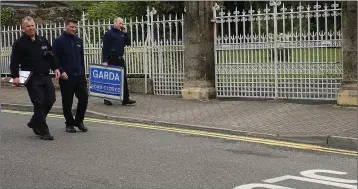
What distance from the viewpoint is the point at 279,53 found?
11.4 meters

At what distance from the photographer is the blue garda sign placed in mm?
11055

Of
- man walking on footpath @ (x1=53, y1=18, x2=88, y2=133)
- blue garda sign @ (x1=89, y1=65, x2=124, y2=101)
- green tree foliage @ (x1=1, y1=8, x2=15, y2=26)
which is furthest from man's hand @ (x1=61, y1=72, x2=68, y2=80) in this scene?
green tree foliage @ (x1=1, y1=8, x2=15, y2=26)

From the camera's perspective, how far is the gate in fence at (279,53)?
35.3 feet

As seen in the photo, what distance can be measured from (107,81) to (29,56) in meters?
3.28

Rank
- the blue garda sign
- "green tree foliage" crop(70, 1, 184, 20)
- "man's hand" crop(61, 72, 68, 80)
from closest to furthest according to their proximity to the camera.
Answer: "man's hand" crop(61, 72, 68, 80), the blue garda sign, "green tree foliage" crop(70, 1, 184, 20)

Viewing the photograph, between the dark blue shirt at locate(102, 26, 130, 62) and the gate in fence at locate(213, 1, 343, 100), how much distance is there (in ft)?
7.51

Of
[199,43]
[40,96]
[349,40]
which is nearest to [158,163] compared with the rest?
[40,96]

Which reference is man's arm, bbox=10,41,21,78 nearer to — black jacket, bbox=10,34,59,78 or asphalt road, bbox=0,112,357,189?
black jacket, bbox=10,34,59,78

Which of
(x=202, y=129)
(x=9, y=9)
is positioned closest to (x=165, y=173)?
(x=202, y=129)

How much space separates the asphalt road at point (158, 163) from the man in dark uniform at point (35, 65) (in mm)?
446

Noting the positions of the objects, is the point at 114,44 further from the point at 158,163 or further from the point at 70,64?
the point at 158,163

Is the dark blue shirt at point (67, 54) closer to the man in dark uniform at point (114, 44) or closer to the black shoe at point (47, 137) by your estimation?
the black shoe at point (47, 137)

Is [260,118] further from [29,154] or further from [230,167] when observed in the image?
[29,154]

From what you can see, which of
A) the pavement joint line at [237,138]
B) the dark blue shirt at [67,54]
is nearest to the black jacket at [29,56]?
the dark blue shirt at [67,54]
